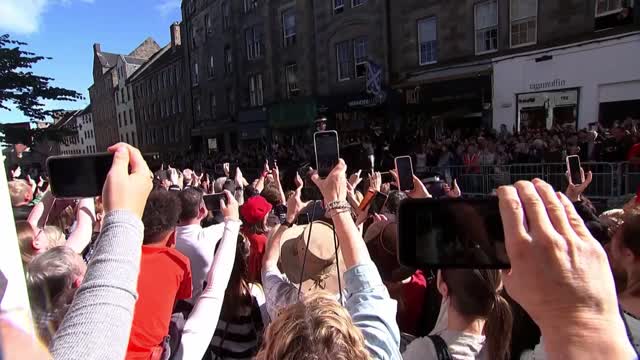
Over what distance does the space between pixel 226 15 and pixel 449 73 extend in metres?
19.9

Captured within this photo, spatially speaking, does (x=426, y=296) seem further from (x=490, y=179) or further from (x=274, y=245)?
(x=490, y=179)

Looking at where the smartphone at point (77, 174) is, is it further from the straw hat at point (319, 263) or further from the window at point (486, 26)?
the window at point (486, 26)

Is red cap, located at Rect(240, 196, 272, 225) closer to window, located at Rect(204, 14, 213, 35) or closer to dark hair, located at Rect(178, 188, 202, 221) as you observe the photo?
dark hair, located at Rect(178, 188, 202, 221)

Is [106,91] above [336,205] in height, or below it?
above

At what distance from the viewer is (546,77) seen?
14055 mm

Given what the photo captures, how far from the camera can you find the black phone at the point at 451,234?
3.58 feet

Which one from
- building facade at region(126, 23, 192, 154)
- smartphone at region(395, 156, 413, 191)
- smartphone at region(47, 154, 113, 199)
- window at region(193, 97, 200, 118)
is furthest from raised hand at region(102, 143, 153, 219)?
building facade at region(126, 23, 192, 154)

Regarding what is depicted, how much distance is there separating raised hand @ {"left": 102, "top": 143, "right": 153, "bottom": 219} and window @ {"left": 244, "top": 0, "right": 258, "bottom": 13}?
1124 inches

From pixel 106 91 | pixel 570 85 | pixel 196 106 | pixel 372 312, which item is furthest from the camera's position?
pixel 106 91

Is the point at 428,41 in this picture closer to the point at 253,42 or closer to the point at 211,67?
the point at 253,42

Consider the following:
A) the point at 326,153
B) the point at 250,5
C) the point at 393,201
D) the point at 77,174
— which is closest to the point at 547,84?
the point at 393,201

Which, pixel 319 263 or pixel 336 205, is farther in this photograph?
pixel 319 263

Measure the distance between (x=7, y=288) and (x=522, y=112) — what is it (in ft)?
52.8

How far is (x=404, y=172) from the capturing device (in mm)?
3797
